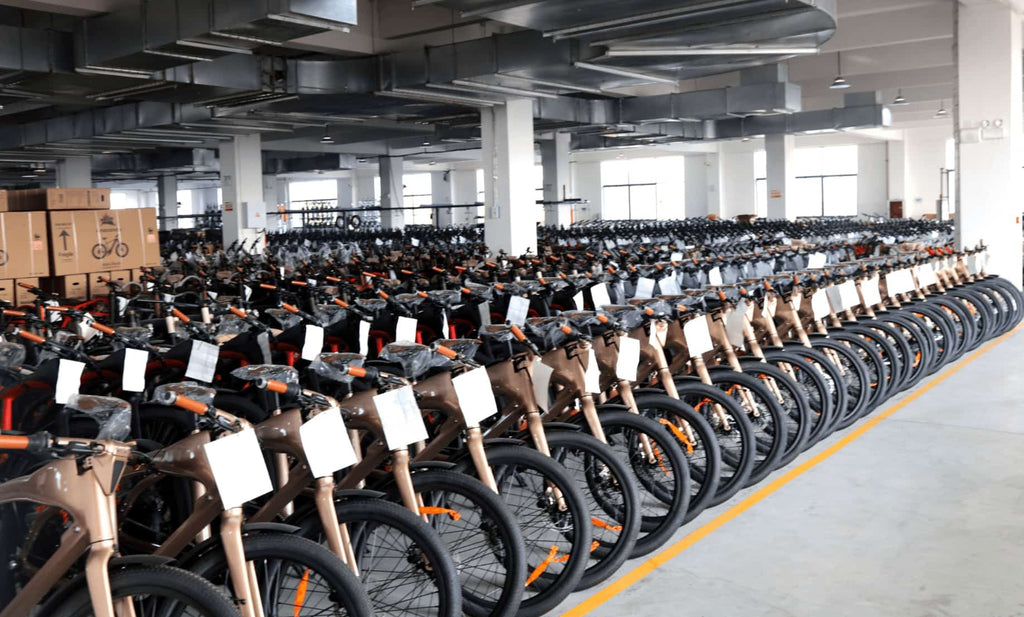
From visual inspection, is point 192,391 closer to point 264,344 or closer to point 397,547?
point 397,547

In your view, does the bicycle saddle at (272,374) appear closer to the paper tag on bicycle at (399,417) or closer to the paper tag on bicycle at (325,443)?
the paper tag on bicycle at (325,443)

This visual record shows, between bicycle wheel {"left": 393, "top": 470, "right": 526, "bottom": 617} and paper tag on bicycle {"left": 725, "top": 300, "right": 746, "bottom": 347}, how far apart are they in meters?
1.68

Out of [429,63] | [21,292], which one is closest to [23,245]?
[21,292]

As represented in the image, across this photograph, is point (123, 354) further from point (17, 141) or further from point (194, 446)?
point (17, 141)

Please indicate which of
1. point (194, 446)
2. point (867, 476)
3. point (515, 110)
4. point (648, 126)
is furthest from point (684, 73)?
point (648, 126)

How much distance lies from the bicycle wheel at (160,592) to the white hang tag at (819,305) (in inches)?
140

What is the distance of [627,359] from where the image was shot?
3166 millimetres

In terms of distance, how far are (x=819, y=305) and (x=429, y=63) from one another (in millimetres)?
4894

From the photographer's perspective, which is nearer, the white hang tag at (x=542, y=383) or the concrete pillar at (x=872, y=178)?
the white hang tag at (x=542, y=383)

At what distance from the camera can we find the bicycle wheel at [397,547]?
2.15 metres

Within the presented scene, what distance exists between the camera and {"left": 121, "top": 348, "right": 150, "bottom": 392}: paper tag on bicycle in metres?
3.07

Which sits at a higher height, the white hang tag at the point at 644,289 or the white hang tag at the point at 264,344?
the white hang tag at the point at 644,289

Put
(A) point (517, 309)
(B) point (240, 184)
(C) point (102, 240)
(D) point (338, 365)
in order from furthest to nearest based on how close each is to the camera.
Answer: (B) point (240, 184) < (C) point (102, 240) < (A) point (517, 309) < (D) point (338, 365)

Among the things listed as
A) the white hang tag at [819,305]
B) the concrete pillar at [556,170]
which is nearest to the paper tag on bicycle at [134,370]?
the white hang tag at [819,305]
